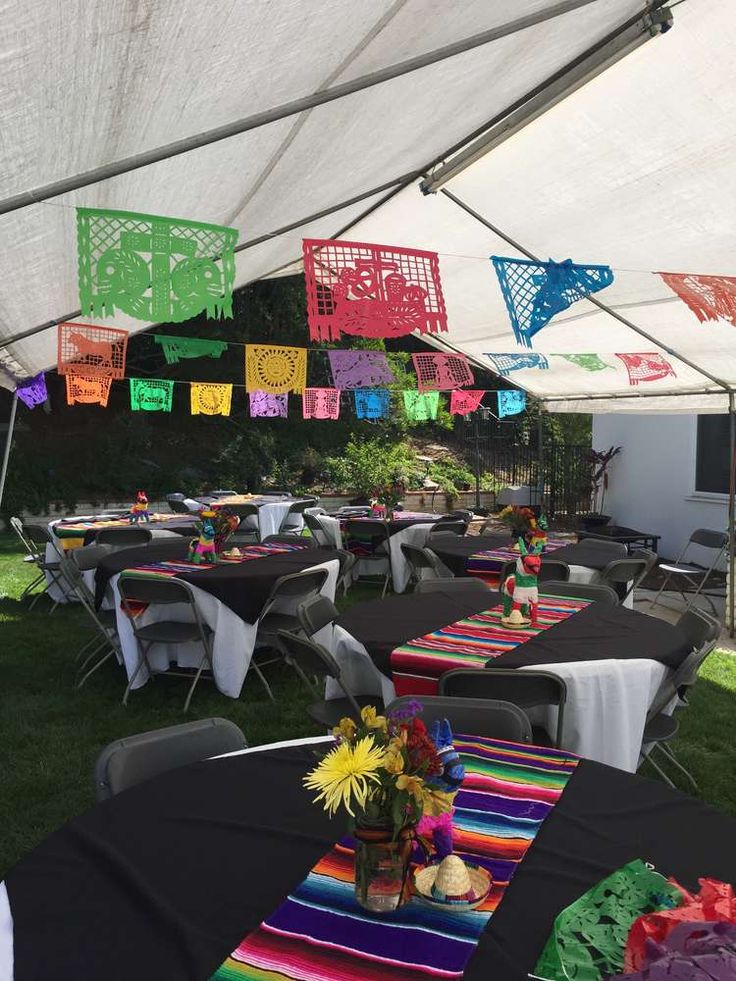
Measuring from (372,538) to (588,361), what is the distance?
3.06 meters

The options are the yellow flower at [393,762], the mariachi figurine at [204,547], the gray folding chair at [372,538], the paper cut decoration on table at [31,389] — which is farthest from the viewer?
the gray folding chair at [372,538]

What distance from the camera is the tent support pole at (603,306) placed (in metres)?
5.52

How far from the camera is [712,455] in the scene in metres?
9.88

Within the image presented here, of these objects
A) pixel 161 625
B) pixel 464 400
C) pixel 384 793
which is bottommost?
pixel 161 625

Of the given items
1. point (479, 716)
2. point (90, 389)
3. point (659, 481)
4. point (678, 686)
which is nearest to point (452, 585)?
point (678, 686)

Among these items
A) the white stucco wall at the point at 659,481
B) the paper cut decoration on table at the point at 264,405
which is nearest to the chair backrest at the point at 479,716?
the white stucco wall at the point at 659,481

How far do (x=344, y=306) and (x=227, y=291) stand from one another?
1.09 meters

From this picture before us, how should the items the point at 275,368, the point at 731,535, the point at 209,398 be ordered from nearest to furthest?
the point at 731,535 < the point at 275,368 < the point at 209,398

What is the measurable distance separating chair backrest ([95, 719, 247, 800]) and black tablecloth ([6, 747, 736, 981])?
133 millimetres

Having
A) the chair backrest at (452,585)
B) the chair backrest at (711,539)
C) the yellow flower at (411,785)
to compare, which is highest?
the yellow flower at (411,785)

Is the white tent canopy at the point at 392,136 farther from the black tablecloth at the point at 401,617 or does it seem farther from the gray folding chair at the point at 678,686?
the gray folding chair at the point at 678,686

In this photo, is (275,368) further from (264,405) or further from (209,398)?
(264,405)

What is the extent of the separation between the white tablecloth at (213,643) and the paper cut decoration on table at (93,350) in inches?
77.8

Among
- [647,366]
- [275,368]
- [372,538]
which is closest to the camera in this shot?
[647,366]
